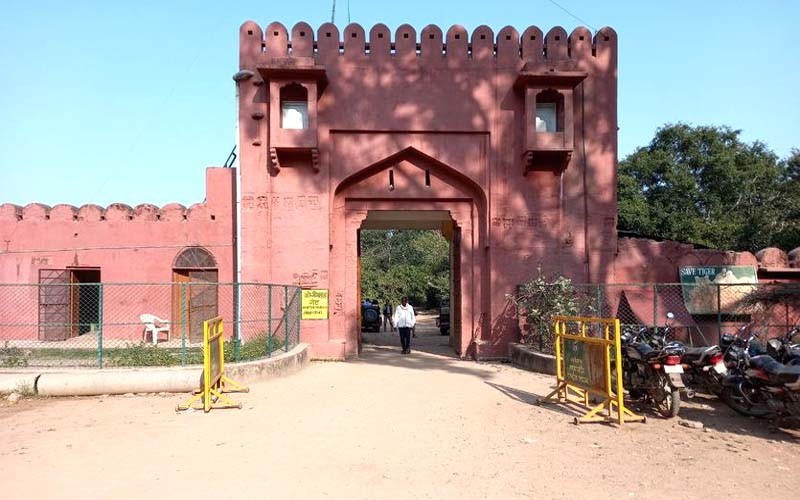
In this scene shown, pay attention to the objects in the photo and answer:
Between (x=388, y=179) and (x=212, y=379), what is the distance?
8.21 meters

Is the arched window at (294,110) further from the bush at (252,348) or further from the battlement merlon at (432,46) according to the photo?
the bush at (252,348)

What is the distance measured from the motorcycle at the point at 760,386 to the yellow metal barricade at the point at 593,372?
1.45 meters

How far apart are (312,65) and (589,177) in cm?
730

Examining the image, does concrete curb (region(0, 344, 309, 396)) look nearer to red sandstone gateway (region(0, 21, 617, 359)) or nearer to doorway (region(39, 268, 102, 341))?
red sandstone gateway (region(0, 21, 617, 359))

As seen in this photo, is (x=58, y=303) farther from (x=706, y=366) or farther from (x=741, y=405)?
(x=741, y=405)

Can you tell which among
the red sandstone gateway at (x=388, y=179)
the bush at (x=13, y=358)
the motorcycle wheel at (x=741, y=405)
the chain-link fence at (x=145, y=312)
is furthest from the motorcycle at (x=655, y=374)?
the bush at (x=13, y=358)

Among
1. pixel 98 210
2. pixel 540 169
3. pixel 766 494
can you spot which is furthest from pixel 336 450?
pixel 98 210

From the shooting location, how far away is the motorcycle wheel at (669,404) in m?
7.96

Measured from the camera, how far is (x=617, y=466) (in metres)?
6.00

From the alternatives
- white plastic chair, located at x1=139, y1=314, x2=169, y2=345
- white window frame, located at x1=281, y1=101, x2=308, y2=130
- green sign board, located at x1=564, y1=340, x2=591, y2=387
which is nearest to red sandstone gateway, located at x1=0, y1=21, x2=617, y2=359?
white window frame, located at x1=281, y1=101, x2=308, y2=130

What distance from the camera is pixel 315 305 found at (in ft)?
48.5

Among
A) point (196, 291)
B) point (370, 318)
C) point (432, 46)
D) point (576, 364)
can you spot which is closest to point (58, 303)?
point (196, 291)

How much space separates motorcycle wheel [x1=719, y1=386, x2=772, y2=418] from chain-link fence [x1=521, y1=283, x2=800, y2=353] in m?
4.57

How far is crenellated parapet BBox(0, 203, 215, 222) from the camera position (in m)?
15.6
